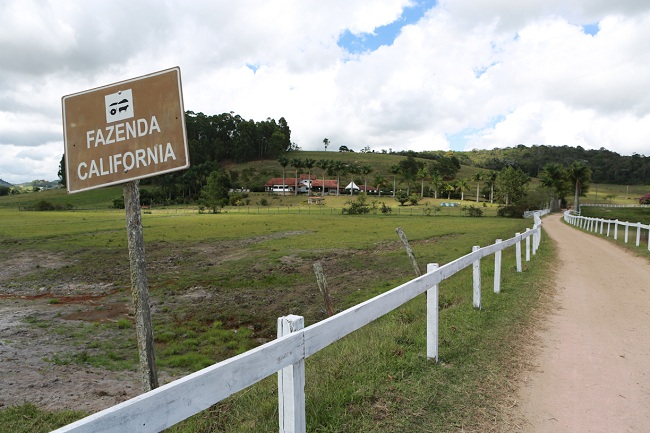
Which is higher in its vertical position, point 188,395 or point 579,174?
point 579,174

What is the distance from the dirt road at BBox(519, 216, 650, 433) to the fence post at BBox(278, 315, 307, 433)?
2.25 m

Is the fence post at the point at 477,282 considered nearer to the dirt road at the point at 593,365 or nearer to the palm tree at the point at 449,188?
the dirt road at the point at 593,365

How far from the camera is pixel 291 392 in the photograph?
295cm

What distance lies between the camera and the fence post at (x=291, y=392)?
292cm

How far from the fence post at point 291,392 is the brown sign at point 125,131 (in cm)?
151

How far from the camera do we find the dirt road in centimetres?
404

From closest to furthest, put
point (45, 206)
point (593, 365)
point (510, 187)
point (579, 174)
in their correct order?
point (593, 365) < point (579, 174) < point (45, 206) < point (510, 187)

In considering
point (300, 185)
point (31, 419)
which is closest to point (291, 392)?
point (31, 419)

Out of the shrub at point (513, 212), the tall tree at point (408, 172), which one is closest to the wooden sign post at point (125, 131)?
the shrub at point (513, 212)

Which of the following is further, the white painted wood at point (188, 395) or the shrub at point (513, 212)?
the shrub at point (513, 212)

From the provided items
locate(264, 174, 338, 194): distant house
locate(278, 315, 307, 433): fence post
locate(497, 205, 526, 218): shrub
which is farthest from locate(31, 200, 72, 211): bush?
locate(278, 315, 307, 433): fence post

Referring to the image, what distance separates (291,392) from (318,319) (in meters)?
9.74

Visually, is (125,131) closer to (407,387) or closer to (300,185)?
(407,387)

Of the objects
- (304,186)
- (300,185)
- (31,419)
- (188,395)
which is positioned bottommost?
(31,419)
